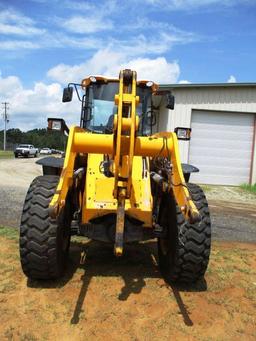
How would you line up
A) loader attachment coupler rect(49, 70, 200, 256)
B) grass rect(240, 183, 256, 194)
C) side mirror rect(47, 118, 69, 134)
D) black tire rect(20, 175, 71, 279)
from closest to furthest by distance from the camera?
1. loader attachment coupler rect(49, 70, 200, 256)
2. black tire rect(20, 175, 71, 279)
3. side mirror rect(47, 118, 69, 134)
4. grass rect(240, 183, 256, 194)

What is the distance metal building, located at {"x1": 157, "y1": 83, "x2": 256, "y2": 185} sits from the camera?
17.5m

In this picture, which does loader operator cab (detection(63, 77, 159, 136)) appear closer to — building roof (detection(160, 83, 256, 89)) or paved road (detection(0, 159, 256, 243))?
paved road (detection(0, 159, 256, 243))

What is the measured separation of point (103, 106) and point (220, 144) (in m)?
12.0

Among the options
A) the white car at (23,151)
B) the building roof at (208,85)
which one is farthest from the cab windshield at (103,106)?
the white car at (23,151)

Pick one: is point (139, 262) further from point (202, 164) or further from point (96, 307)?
point (202, 164)

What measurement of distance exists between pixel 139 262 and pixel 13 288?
5.83ft

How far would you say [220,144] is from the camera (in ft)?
58.5

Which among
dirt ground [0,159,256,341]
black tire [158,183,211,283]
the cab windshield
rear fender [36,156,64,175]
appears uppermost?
the cab windshield

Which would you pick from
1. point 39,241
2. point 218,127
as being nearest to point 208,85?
point 218,127

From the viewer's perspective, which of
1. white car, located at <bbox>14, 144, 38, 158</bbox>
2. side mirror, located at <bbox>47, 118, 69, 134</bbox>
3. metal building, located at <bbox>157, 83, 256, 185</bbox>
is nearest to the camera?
side mirror, located at <bbox>47, 118, 69, 134</bbox>

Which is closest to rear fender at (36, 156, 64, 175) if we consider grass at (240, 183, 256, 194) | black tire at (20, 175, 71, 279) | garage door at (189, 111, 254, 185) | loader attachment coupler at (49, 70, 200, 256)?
loader attachment coupler at (49, 70, 200, 256)

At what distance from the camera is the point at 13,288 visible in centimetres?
485

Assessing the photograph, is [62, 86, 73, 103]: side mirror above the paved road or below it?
above

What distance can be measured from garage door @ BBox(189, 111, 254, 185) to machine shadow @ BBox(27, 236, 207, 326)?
36.6 feet
